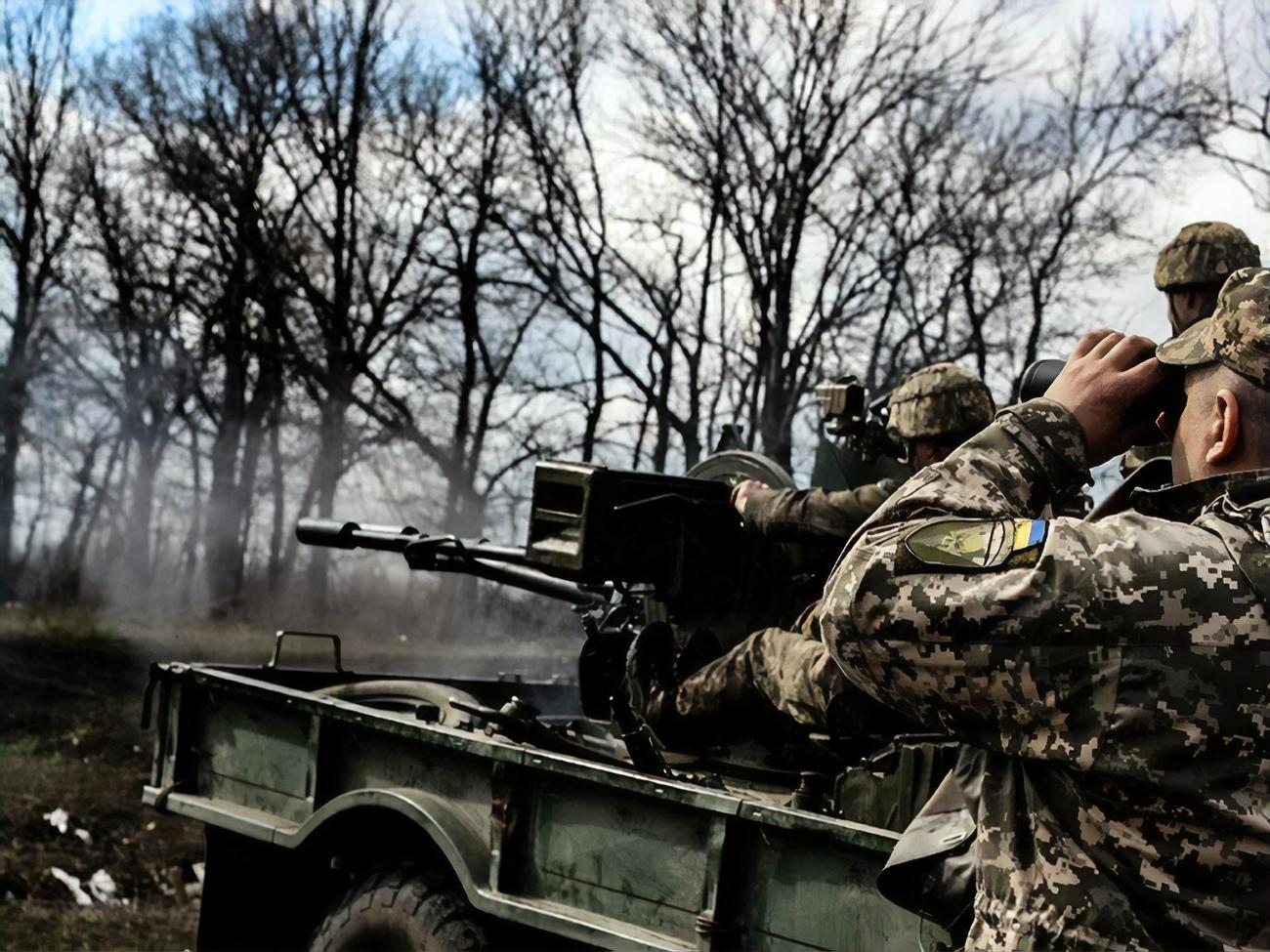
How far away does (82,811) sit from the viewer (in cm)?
921

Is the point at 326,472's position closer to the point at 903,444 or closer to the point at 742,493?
the point at 742,493

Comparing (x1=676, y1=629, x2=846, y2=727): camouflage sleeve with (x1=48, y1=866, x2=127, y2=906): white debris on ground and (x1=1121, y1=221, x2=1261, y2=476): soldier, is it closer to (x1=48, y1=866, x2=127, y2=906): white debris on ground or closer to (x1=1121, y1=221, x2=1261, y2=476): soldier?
(x1=1121, y1=221, x2=1261, y2=476): soldier

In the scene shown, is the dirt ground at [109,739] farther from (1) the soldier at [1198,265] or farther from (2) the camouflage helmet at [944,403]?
(1) the soldier at [1198,265]

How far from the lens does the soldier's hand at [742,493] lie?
504 centimetres

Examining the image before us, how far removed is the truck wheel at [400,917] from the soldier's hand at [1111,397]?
8.45 feet

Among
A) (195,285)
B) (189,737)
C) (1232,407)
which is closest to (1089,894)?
(1232,407)

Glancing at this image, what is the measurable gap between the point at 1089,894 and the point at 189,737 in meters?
3.84

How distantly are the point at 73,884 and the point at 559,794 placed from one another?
5.00 meters

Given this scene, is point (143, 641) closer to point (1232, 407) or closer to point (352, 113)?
point (352, 113)

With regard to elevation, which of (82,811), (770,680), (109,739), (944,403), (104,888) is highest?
(944,403)

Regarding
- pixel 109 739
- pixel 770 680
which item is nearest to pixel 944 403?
pixel 770 680

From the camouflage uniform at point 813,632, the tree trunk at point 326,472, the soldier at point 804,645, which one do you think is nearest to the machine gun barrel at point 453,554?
the soldier at point 804,645

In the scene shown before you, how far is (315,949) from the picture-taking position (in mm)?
4488

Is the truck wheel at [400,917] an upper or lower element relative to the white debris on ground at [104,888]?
upper
